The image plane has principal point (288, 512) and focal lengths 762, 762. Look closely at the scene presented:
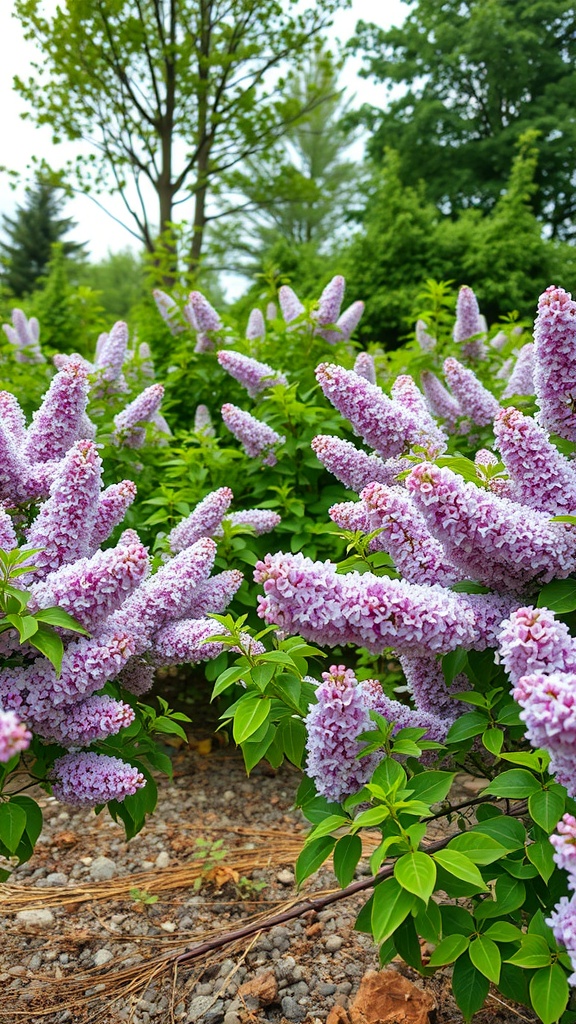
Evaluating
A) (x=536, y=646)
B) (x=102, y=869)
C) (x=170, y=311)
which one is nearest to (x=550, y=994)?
(x=536, y=646)

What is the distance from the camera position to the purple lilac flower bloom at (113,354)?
13.2ft

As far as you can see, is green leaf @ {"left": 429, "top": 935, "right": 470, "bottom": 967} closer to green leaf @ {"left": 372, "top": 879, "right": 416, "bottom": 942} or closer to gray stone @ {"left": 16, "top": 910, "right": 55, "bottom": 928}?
green leaf @ {"left": 372, "top": 879, "right": 416, "bottom": 942}

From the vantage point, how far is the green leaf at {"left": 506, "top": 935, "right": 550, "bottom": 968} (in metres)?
1.29

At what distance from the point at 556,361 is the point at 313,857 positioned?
3.67 ft

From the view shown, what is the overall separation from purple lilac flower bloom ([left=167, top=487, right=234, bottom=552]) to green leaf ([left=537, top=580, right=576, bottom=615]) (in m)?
1.10

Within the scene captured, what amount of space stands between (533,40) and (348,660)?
23.2m

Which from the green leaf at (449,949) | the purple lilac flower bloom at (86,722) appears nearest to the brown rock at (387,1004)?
the green leaf at (449,949)

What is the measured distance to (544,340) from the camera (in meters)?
1.56

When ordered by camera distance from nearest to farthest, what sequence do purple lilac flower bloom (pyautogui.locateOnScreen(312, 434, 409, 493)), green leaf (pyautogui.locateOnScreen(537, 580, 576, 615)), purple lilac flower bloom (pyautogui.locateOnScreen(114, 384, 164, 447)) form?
1. green leaf (pyautogui.locateOnScreen(537, 580, 576, 615))
2. purple lilac flower bloom (pyautogui.locateOnScreen(312, 434, 409, 493))
3. purple lilac flower bloom (pyautogui.locateOnScreen(114, 384, 164, 447))

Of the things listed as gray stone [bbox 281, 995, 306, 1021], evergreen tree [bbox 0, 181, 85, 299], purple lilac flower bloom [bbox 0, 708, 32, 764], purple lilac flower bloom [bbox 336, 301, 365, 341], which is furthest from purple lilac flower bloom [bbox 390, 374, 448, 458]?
evergreen tree [bbox 0, 181, 85, 299]

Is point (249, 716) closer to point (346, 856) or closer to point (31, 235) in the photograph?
point (346, 856)

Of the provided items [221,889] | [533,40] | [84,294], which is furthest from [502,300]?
[533,40]

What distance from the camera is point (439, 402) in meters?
3.42

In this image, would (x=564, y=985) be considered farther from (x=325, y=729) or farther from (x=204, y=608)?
(x=204, y=608)
